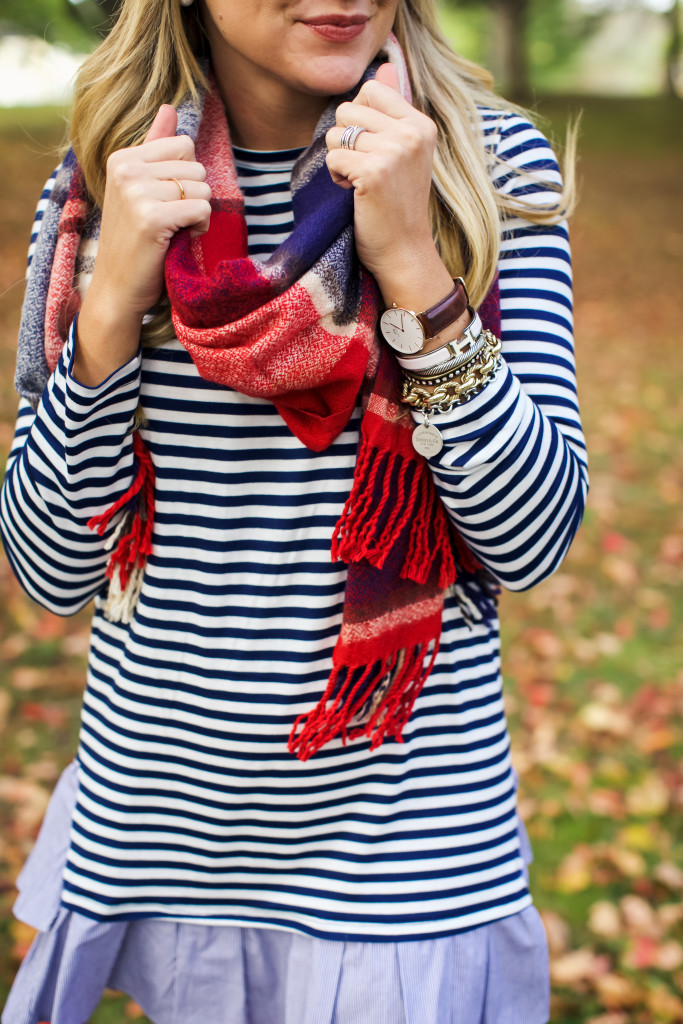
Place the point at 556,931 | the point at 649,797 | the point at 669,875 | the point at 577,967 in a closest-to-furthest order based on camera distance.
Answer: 1. the point at 577,967
2. the point at 556,931
3. the point at 669,875
4. the point at 649,797

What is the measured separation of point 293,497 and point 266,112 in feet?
2.11

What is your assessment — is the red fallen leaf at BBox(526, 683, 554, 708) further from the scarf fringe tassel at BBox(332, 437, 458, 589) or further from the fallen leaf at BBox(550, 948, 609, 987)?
the scarf fringe tassel at BBox(332, 437, 458, 589)

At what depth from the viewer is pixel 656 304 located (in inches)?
389

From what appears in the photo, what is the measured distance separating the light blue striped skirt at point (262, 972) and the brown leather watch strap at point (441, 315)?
990mm

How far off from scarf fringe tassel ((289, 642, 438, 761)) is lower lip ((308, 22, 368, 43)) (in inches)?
36.6

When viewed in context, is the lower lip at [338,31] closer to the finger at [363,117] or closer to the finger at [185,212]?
the finger at [363,117]

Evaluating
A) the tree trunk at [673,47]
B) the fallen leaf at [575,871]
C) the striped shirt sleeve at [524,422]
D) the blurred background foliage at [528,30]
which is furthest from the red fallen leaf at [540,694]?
the tree trunk at [673,47]

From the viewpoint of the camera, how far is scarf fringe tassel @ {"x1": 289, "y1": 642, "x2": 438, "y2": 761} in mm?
1348

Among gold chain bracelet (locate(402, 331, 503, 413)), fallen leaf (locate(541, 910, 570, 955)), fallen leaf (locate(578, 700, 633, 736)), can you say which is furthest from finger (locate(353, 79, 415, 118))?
fallen leaf (locate(578, 700, 633, 736))

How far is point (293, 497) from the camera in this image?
53.1 inches

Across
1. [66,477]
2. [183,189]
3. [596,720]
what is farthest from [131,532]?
[596,720]

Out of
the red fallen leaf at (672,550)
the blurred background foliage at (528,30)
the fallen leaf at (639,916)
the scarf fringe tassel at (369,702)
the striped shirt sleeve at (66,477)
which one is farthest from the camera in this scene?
the blurred background foliage at (528,30)

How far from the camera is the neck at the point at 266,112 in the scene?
1.38 meters

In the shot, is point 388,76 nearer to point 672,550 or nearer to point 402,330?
point 402,330
